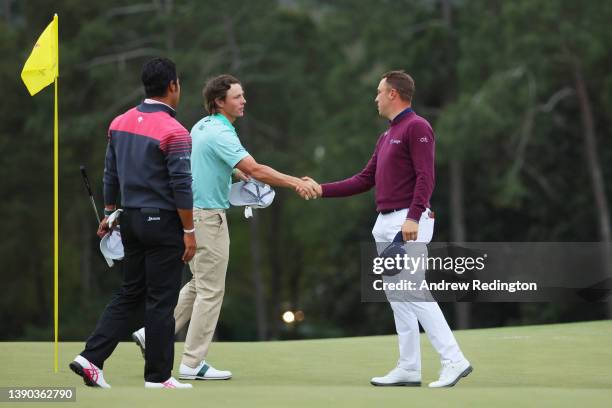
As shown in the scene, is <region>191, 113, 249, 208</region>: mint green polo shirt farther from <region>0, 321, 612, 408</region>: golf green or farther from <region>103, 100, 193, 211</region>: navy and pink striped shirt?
<region>0, 321, 612, 408</region>: golf green

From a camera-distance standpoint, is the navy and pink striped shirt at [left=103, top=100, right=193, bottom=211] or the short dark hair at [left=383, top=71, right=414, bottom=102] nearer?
the navy and pink striped shirt at [left=103, top=100, right=193, bottom=211]

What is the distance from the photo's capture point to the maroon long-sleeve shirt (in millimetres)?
8508

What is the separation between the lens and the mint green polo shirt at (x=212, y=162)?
9008 mm

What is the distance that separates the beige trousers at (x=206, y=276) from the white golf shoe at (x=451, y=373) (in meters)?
1.66

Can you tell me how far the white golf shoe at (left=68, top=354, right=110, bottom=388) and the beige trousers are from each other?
3.13 feet

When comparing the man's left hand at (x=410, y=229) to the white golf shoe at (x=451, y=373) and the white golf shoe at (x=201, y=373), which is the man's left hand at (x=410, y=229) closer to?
the white golf shoe at (x=451, y=373)

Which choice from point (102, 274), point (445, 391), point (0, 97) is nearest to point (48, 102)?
point (0, 97)

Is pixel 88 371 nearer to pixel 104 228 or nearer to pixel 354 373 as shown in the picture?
pixel 104 228

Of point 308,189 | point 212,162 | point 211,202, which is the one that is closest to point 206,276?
point 211,202

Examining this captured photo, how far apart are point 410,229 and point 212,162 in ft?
4.96

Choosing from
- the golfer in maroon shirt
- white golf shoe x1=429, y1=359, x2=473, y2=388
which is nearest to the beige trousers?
the golfer in maroon shirt

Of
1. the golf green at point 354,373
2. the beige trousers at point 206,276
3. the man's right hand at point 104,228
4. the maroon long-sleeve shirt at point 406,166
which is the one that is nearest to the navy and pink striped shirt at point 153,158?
the man's right hand at point 104,228

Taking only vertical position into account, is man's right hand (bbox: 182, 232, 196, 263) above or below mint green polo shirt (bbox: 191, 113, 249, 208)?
below

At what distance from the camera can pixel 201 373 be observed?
9148 mm
